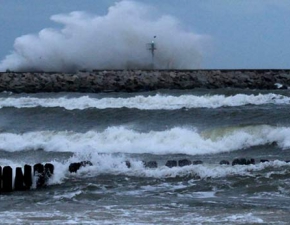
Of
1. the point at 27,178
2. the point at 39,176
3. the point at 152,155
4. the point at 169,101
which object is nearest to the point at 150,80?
the point at 169,101

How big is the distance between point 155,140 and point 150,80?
21.0 metres

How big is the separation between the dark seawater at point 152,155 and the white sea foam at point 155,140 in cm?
3

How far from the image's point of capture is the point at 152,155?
16109 millimetres

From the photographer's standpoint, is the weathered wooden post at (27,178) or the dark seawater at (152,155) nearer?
the dark seawater at (152,155)

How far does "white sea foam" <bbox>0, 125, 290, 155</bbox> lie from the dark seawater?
0.03 metres

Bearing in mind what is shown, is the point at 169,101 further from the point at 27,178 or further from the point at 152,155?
the point at 27,178

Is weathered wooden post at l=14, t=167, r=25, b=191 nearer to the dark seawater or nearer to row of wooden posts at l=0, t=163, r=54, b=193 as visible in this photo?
row of wooden posts at l=0, t=163, r=54, b=193

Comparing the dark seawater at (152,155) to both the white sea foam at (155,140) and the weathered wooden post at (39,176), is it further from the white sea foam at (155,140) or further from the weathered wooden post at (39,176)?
the weathered wooden post at (39,176)

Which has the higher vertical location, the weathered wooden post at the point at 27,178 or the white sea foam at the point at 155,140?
the white sea foam at the point at 155,140

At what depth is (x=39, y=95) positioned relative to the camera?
37.8m

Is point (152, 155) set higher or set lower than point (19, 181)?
higher

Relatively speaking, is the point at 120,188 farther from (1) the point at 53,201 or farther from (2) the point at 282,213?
(2) the point at 282,213

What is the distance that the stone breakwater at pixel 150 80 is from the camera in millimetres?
38219

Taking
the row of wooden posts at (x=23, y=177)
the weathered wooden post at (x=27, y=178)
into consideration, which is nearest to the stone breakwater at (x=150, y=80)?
the row of wooden posts at (x=23, y=177)
